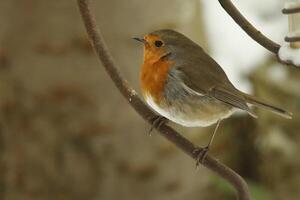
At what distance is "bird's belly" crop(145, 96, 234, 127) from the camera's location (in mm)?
1456

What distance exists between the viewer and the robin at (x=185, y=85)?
4.61 feet

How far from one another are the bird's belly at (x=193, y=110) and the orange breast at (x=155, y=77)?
0.7 inches

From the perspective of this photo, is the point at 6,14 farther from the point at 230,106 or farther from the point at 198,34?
the point at 230,106

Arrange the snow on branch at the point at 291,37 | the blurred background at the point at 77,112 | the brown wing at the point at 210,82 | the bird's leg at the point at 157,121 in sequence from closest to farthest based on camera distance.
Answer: the snow on branch at the point at 291,37, the bird's leg at the point at 157,121, the brown wing at the point at 210,82, the blurred background at the point at 77,112

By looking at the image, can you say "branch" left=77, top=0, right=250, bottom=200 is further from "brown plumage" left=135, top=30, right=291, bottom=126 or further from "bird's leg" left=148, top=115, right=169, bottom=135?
"brown plumage" left=135, top=30, right=291, bottom=126

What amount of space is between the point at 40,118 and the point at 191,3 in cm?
71

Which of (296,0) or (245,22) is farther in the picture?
(245,22)

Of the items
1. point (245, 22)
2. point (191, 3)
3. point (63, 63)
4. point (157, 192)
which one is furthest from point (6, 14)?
point (245, 22)

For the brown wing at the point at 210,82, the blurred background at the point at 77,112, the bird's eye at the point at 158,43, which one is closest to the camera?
the bird's eye at the point at 158,43

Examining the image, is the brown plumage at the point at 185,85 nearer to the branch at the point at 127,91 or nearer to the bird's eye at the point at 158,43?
the bird's eye at the point at 158,43

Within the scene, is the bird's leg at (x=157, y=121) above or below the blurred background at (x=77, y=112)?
above

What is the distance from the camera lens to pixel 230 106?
1579mm

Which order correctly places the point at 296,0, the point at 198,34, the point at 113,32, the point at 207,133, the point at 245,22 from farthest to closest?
1. the point at 207,133
2. the point at 198,34
3. the point at 113,32
4. the point at 245,22
5. the point at 296,0

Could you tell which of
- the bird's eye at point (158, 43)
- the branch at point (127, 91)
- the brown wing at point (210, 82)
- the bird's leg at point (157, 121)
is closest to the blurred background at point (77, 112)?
the brown wing at point (210, 82)
